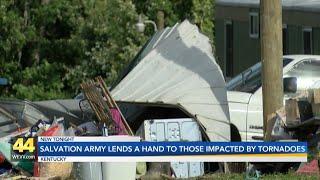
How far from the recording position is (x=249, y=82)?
13.8m

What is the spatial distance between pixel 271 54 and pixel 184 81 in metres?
1.72

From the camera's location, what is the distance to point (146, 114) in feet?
46.8

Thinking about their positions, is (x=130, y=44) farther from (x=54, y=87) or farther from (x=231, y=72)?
(x=231, y=72)

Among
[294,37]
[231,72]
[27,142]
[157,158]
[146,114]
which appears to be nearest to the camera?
[157,158]

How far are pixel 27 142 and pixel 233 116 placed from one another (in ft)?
11.5

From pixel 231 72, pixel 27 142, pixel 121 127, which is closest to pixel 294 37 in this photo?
pixel 231 72

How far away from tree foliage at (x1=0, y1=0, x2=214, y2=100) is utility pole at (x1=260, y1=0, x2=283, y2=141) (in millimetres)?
19614

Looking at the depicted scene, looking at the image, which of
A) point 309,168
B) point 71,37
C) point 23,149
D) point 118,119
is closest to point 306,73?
point 309,168

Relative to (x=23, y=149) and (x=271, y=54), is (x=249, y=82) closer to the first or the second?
(x=271, y=54)

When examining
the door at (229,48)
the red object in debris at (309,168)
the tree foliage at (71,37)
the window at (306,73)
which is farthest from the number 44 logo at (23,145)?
the tree foliage at (71,37)

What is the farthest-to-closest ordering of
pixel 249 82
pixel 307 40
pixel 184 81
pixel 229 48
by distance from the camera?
1. pixel 229 48
2. pixel 307 40
3. pixel 249 82
4. pixel 184 81

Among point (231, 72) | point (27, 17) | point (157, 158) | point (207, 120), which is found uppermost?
point (27, 17)

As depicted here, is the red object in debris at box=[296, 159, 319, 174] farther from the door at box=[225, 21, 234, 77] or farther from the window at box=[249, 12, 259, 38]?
the door at box=[225, 21, 234, 77]

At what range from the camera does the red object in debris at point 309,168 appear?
421 inches
